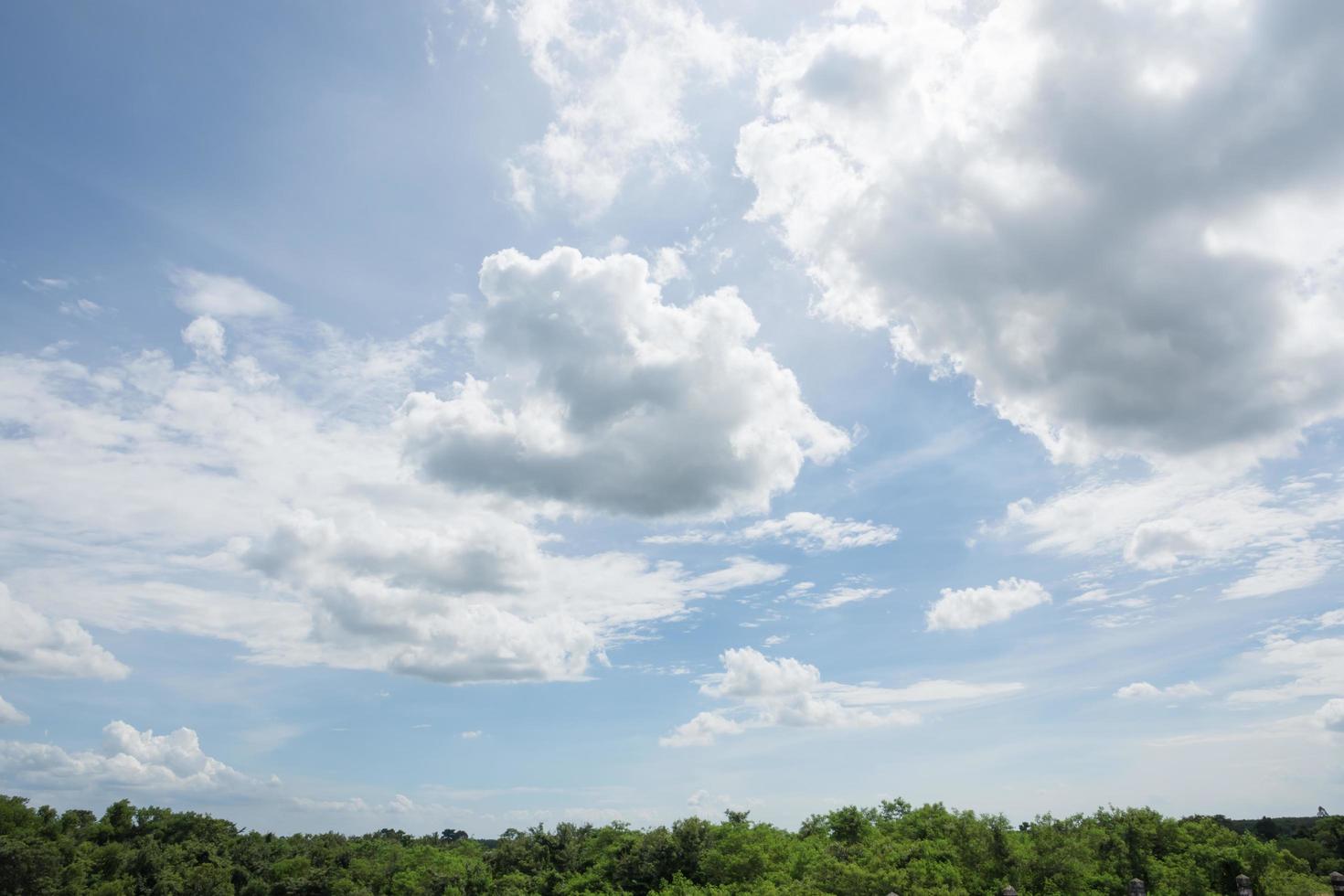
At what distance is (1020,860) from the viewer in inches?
2127

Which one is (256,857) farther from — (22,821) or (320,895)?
(22,821)

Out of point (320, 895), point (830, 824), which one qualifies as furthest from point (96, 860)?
point (830, 824)

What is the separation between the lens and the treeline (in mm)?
54188

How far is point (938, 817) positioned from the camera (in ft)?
235

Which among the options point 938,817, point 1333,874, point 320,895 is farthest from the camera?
point 320,895

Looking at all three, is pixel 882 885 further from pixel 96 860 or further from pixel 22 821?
pixel 22 821

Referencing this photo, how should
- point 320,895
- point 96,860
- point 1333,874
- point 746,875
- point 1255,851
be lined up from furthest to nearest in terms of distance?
point 320,895
point 96,860
point 746,875
point 1255,851
point 1333,874

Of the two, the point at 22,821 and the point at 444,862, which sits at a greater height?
the point at 22,821

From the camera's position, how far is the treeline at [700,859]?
2133 inches

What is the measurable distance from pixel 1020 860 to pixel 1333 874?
24486 millimetres

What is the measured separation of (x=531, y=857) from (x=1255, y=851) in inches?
2741

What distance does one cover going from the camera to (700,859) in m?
69.1

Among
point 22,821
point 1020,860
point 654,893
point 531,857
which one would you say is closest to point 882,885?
point 1020,860

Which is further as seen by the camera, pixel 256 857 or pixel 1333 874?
pixel 256 857
